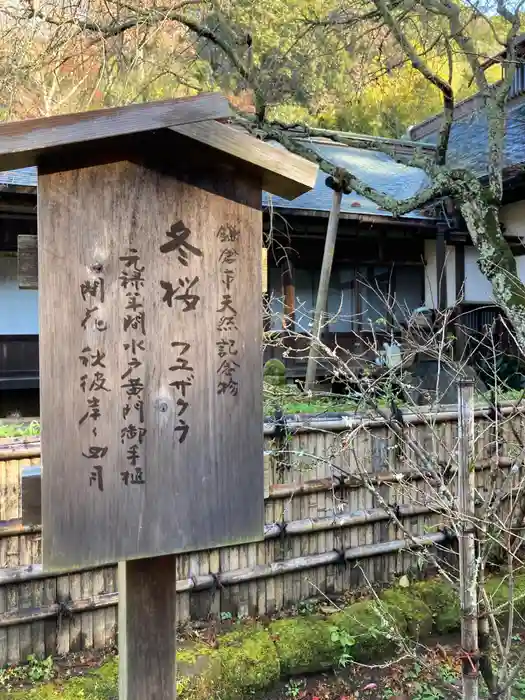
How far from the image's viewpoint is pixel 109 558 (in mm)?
1883

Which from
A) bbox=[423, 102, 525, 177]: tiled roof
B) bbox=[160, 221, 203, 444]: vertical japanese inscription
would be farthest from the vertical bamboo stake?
bbox=[423, 102, 525, 177]: tiled roof

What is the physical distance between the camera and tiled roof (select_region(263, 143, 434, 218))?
1062 centimetres

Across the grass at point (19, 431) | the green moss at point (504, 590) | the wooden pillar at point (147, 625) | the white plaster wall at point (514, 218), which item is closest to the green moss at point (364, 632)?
the green moss at point (504, 590)

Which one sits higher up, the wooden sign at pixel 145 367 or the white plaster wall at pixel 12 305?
the white plaster wall at pixel 12 305

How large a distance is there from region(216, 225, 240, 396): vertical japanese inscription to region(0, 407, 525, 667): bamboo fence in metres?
2.01

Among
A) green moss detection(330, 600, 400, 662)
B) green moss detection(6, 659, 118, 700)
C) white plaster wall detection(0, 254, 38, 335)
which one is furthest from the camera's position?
white plaster wall detection(0, 254, 38, 335)

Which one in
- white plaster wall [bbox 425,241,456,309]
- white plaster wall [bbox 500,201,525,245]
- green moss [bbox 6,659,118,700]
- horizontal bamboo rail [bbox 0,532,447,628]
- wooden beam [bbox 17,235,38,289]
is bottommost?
green moss [bbox 6,659,118,700]

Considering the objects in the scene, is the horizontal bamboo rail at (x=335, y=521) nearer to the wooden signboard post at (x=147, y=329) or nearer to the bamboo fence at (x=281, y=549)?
the bamboo fence at (x=281, y=549)

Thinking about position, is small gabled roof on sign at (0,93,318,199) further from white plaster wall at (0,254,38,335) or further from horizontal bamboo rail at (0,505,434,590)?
white plaster wall at (0,254,38,335)

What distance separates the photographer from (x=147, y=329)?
1970 millimetres

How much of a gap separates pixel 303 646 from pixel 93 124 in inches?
159

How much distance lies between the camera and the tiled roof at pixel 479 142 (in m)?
11.3

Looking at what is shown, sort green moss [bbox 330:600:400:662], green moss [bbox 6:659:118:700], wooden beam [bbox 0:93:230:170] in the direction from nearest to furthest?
1. wooden beam [bbox 0:93:230:170]
2. green moss [bbox 6:659:118:700]
3. green moss [bbox 330:600:400:662]

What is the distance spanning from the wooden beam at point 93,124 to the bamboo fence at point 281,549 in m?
2.63
